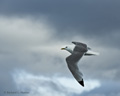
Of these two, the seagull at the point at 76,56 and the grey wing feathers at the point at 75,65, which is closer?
the grey wing feathers at the point at 75,65

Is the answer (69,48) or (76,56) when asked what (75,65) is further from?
(69,48)

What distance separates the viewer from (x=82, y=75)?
1837 inches

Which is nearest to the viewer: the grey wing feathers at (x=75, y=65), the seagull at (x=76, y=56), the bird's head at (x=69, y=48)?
the grey wing feathers at (x=75, y=65)

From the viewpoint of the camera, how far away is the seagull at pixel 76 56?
46.8 metres

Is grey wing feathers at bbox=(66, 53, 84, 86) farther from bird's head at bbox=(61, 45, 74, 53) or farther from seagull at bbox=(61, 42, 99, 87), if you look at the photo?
bird's head at bbox=(61, 45, 74, 53)

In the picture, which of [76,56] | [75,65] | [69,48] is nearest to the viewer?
[75,65]

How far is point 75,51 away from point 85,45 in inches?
140

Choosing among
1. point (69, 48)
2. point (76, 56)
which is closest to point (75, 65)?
point (76, 56)

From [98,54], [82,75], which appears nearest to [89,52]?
[98,54]

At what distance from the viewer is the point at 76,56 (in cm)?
5144

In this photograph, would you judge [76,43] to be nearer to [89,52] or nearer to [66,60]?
[89,52]

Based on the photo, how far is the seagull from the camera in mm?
46831

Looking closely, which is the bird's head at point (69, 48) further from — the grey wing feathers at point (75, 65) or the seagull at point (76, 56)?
the grey wing feathers at point (75, 65)

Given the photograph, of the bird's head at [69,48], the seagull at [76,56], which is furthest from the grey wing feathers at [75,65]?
the bird's head at [69,48]
